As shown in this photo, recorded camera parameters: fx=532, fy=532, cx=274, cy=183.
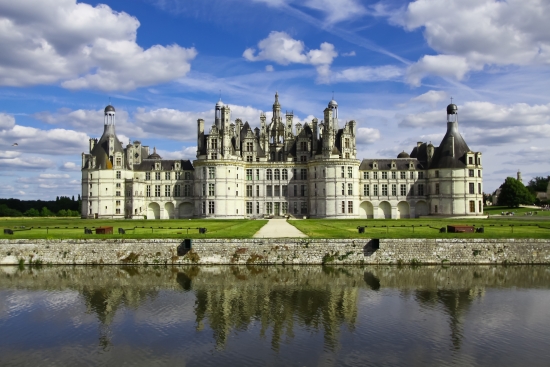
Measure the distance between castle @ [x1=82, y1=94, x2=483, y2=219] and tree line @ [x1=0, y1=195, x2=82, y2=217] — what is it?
26.9m

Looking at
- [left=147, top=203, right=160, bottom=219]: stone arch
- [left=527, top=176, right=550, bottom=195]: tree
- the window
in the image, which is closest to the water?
the window

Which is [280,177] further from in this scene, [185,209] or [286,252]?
[286,252]

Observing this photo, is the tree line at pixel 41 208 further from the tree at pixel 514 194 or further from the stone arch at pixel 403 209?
the tree at pixel 514 194

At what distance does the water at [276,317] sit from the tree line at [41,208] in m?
71.4

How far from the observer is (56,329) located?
69.9 ft

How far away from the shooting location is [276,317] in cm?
2278

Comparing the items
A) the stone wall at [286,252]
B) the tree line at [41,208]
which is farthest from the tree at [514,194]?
the tree line at [41,208]

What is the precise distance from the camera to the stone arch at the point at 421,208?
252 feet

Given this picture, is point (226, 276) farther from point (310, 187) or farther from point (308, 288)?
point (310, 187)

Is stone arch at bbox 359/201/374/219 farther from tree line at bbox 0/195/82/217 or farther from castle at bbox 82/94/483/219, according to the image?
tree line at bbox 0/195/82/217

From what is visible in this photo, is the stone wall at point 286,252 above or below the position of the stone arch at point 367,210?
below

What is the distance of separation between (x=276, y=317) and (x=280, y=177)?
5413 cm

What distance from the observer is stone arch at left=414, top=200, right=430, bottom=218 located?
3019 inches

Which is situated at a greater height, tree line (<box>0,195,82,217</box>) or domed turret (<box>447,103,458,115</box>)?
domed turret (<box>447,103,458,115</box>)
